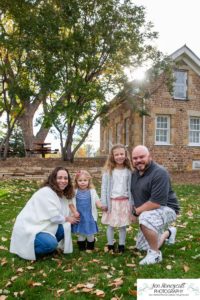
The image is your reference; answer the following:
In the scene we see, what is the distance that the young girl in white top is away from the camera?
615cm

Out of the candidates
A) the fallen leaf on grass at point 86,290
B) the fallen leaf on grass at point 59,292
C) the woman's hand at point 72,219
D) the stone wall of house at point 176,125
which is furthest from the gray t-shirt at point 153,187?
the stone wall of house at point 176,125

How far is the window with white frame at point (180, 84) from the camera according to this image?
2453 cm

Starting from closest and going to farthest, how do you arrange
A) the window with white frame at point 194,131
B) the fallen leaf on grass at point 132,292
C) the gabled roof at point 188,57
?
the fallen leaf on grass at point 132,292 → the gabled roof at point 188,57 → the window with white frame at point 194,131

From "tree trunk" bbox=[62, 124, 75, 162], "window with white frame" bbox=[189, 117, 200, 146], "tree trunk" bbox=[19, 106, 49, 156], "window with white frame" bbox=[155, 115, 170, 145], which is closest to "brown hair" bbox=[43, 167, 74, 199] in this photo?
"tree trunk" bbox=[62, 124, 75, 162]

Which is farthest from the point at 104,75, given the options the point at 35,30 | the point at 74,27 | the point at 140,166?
the point at 140,166

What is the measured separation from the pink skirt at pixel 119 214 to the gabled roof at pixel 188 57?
1880 centimetres

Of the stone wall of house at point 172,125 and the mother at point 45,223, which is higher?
the stone wall of house at point 172,125

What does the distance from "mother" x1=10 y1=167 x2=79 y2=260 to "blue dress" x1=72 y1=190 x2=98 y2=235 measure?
0.14 meters

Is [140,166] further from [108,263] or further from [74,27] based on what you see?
[74,27]

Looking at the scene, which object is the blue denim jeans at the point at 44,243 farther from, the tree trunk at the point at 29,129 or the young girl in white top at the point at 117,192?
the tree trunk at the point at 29,129

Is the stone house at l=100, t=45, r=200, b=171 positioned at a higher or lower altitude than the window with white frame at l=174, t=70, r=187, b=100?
lower

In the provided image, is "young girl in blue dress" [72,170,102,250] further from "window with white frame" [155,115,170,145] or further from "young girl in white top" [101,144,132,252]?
"window with white frame" [155,115,170,145]

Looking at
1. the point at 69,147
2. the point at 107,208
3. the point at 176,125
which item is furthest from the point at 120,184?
the point at 176,125

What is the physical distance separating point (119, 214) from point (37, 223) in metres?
1.26
